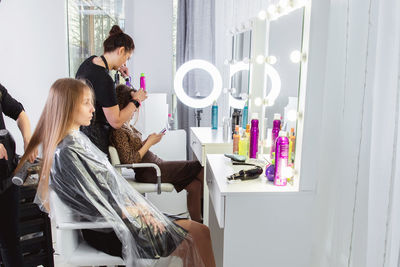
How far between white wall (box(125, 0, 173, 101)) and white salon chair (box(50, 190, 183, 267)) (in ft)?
7.03

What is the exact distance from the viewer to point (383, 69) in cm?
82

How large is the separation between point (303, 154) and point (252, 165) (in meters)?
0.36

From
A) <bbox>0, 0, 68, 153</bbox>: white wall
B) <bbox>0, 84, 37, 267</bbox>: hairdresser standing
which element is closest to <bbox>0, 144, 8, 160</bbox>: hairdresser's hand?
<bbox>0, 84, 37, 267</bbox>: hairdresser standing

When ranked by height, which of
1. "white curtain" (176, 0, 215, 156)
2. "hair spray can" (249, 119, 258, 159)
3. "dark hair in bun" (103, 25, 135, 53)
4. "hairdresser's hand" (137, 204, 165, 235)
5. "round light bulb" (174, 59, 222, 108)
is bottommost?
"hairdresser's hand" (137, 204, 165, 235)

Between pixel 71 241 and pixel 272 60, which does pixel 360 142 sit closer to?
pixel 272 60

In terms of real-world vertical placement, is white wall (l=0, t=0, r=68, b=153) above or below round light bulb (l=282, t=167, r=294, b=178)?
above

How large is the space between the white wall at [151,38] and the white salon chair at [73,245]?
214 centimetres

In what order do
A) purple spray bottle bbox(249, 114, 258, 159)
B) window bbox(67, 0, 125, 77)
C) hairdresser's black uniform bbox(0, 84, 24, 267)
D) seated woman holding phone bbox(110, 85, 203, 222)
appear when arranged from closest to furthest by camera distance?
hairdresser's black uniform bbox(0, 84, 24, 267) → purple spray bottle bbox(249, 114, 258, 159) → seated woman holding phone bbox(110, 85, 203, 222) → window bbox(67, 0, 125, 77)

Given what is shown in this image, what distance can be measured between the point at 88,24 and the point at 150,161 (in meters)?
1.56

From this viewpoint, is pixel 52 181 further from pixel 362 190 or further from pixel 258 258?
pixel 362 190

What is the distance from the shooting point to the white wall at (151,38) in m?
3.14

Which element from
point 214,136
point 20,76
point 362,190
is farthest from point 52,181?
point 20,76

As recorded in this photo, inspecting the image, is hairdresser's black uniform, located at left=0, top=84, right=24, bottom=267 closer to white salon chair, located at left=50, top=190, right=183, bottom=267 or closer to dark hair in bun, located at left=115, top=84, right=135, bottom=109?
white salon chair, located at left=50, top=190, right=183, bottom=267

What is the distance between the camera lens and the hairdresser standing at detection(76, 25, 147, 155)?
5.82 feet
